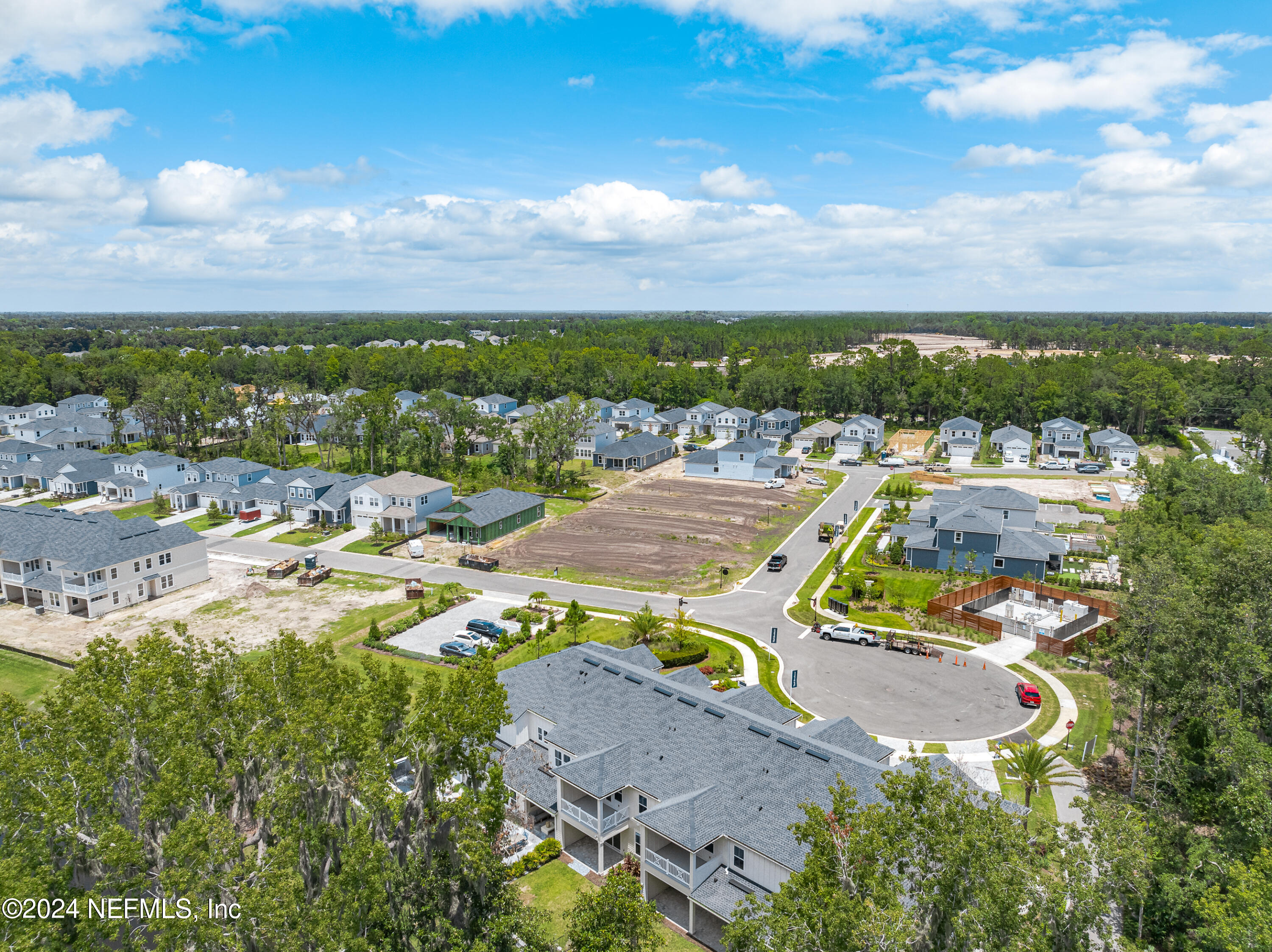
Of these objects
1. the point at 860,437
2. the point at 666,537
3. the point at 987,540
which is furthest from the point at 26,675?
the point at 860,437

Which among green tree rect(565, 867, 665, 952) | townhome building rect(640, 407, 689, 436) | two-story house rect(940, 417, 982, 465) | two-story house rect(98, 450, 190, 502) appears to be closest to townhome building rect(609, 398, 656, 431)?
townhome building rect(640, 407, 689, 436)

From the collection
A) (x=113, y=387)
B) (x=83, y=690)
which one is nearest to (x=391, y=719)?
(x=83, y=690)

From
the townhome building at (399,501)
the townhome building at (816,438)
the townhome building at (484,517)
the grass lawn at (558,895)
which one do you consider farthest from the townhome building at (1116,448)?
the grass lawn at (558,895)

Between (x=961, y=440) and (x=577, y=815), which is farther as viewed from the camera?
(x=961, y=440)

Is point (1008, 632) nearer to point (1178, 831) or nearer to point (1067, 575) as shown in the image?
point (1067, 575)

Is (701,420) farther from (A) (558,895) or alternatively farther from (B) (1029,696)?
(A) (558,895)

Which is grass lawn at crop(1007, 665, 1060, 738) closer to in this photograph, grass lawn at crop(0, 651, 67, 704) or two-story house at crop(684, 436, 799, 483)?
grass lawn at crop(0, 651, 67, 704)
